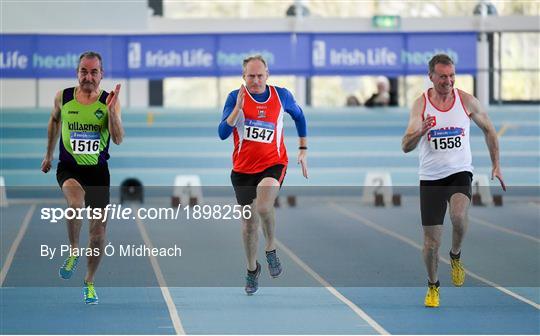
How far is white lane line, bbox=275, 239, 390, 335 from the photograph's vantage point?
9.49m

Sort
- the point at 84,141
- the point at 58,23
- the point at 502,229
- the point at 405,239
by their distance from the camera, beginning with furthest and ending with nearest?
the point at 58,23, the point at 502,229, the point at 405,239, the point at 84,141

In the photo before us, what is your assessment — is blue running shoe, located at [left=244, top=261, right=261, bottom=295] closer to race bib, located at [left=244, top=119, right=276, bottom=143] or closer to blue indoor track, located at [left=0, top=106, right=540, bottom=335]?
blue indoor track, located at [left=0, top=106, right=540, bottom=335]

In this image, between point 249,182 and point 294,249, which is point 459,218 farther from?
point 294,249

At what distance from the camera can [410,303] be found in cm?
1073

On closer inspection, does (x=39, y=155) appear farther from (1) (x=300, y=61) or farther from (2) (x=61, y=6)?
(1) (x=300, y=61)

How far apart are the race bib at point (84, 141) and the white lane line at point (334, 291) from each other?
225cm

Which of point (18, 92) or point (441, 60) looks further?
point (18, 92)

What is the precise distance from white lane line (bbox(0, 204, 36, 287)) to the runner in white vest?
3740 mm

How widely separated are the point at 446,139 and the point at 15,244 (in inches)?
257

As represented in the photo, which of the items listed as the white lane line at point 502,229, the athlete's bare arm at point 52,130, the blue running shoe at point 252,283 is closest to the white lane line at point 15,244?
the athlete's bare arm at point 52,130

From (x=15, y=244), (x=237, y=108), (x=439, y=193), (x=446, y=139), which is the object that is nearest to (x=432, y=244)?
(x=439, y=193)

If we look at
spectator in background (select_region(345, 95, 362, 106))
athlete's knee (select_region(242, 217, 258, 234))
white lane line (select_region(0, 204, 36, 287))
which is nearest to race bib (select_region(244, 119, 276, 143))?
athlete's knee (select_region(242, 217, 258, 234))

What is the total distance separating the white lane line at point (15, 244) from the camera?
1275 cm

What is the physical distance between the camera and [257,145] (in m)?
10.9
